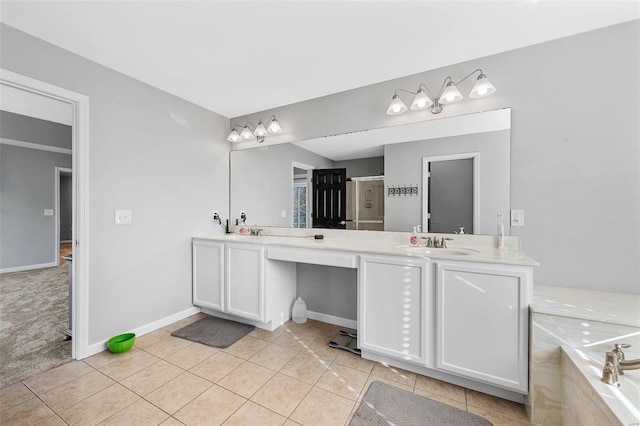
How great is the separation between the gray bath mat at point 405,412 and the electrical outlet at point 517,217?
4.29ft

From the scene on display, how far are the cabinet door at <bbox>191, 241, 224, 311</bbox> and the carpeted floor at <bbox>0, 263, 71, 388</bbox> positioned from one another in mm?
1070

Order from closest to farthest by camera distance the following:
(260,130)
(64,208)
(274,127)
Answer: (274,127) < (260,130) < (64,208)

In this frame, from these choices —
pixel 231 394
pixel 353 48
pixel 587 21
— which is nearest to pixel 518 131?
pixel 587 21

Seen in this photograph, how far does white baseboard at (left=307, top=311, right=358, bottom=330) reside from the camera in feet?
8.50

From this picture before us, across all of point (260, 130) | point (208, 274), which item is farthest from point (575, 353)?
point (260, 130)

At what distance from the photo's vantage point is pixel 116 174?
7.40ft

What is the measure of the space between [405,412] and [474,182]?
1.70 m

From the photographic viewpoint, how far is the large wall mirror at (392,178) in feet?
6.69

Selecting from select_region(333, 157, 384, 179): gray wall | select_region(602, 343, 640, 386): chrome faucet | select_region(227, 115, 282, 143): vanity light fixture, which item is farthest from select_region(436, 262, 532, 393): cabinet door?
select_region(227, 115, 282, 143): vanity light fixture

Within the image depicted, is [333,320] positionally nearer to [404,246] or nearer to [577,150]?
[404,246]

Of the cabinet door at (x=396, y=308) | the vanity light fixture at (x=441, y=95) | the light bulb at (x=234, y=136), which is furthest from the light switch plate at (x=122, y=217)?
the vanity light fixture at (x=441, y=95)

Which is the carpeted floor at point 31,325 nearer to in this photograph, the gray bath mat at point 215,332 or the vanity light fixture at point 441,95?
the gray bath mat at point 215,332

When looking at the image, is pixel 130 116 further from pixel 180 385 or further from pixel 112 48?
pixel 180 385

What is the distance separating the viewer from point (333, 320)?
2684 millimetres
